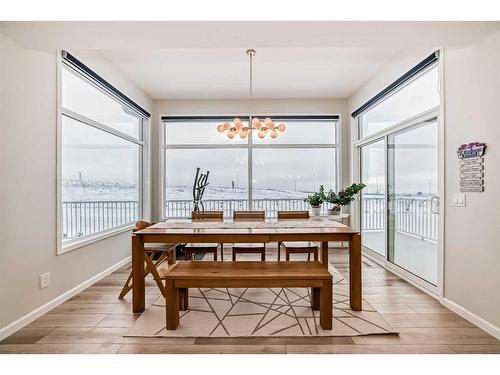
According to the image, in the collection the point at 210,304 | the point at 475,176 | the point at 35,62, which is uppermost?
the point at 35,62

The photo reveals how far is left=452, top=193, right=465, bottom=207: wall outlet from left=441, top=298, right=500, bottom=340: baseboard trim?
0.91 meters

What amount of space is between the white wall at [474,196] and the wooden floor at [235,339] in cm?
21

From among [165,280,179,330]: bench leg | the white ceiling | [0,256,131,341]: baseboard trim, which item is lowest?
[0,256,131,341]: baseboard trim

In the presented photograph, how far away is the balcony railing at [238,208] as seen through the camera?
133 inches

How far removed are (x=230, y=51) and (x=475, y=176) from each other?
2879 millimetres

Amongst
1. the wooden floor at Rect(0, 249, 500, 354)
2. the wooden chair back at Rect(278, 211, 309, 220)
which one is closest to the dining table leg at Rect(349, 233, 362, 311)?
the wooden floor at Rect(0, 249, 500, 354)

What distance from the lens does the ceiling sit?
7.28 ft

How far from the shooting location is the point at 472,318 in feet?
8.26

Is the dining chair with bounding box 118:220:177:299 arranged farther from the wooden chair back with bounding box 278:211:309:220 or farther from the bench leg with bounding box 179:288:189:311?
the wooden chair back with bounding box 278:211:309:220

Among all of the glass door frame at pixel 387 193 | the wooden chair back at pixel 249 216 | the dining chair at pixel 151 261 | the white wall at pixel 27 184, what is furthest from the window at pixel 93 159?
the glass door frame at pixel 387 193

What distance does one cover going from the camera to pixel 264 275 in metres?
2.43

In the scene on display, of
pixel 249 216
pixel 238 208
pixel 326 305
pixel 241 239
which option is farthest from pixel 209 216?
pixel 326 305
